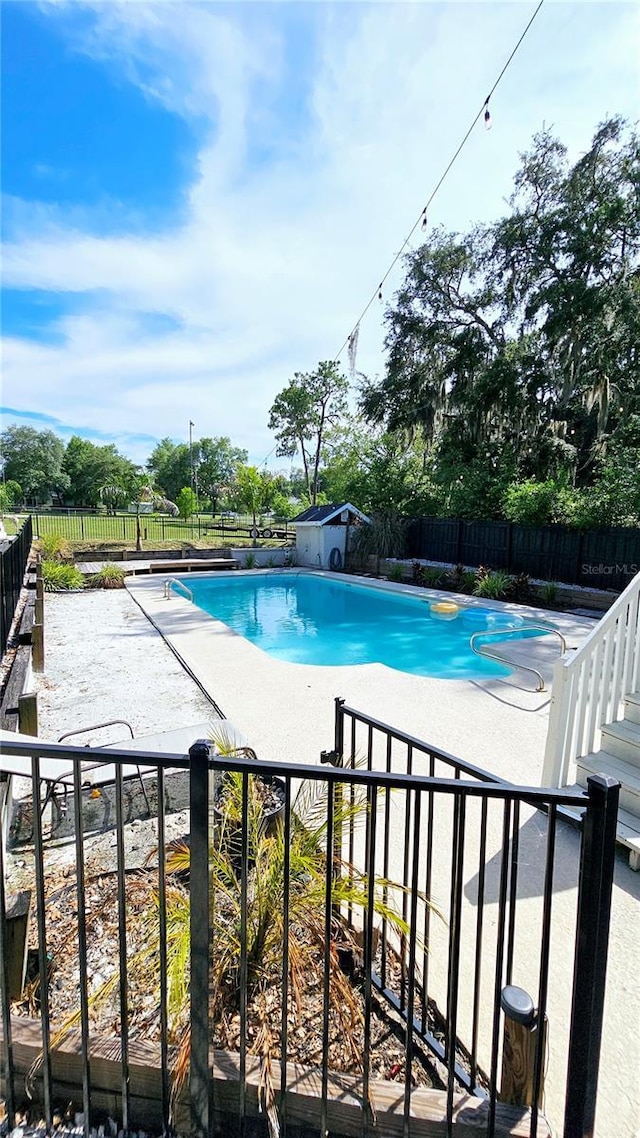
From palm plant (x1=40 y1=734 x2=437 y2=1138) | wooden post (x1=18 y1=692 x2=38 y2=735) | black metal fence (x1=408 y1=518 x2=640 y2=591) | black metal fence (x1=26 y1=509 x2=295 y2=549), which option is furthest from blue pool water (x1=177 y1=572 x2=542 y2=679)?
black metal fence (x1=26 y1=509 x2=295 y2=549)

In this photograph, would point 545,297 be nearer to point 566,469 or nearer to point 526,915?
point 566,469

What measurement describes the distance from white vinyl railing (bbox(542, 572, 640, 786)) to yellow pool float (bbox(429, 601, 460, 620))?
720 cm

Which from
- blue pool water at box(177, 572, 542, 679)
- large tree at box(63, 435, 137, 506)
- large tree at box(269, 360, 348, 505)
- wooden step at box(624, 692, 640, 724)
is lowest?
blue pool water at box(177, 572, 542, 679)

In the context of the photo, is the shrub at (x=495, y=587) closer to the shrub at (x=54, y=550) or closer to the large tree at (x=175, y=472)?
the shrub at (x=54, y=550)

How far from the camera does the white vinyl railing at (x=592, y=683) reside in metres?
3.22

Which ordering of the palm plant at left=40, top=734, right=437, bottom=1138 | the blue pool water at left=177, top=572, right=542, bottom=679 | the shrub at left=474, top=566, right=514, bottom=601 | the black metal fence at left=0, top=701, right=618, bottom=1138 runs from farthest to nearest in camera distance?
the shrub at left=474, top=566, right=514, bottom=601, the blue pool water at left=177, top=572, right=542, bottom=679, the palm plant at left=40, top=734, right=437, bottom=1138, the black metal fence at left=0, top=701, right=618, bottom=1138

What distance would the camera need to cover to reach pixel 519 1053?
136 centimetres

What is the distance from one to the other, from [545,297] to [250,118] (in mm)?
10304

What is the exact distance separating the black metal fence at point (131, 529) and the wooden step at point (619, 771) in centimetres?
1724

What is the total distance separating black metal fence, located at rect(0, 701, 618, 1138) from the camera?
1.25 meters

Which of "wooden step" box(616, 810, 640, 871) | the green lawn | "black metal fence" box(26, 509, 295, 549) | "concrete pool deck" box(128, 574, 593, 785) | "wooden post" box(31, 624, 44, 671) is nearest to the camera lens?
"wooden step" box(616, 810, 640, 871)

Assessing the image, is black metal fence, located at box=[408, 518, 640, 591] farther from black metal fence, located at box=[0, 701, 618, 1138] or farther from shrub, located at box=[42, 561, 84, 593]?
black metal fence, located at box=[0, 701, 618, 1138]

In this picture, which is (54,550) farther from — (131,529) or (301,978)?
(301,978)

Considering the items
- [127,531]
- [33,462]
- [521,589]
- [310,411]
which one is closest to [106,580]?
[521,589]
